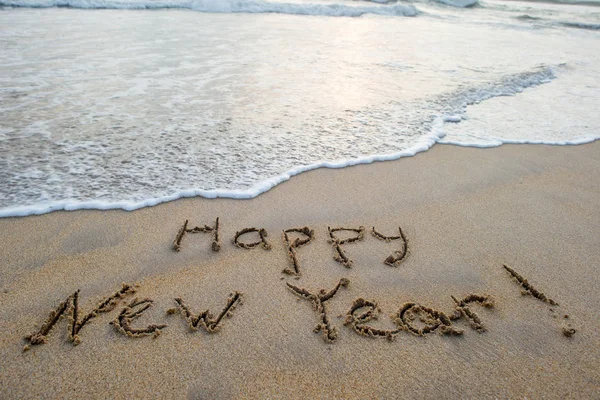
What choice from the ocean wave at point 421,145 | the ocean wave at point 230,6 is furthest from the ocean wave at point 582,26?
the ocean wave at point 421,145

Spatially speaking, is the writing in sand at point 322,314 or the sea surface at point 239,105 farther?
the sea surface at point 239,105

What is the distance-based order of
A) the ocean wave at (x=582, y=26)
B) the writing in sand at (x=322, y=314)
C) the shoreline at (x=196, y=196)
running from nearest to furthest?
the writing in sand at (x=322, y=314) → the shoreline at (x=196, y=196) → the ocean wave at (x=582, y=26)

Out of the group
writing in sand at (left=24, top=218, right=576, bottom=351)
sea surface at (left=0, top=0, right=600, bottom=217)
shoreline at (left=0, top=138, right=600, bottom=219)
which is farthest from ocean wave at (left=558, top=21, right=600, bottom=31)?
writing in sand at (left=24, top=218, right=576, bottom=351)

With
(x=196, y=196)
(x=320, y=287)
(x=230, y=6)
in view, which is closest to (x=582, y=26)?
Answer: (x=230, y=6)

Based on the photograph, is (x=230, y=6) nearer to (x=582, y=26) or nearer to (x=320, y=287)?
(x=582, y=26)

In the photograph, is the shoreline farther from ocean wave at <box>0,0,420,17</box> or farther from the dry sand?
ocean wave at <box>0,0,420,17</box>

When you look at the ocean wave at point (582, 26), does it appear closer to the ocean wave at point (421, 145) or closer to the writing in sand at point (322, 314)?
the ocean wave at point (421, 145)

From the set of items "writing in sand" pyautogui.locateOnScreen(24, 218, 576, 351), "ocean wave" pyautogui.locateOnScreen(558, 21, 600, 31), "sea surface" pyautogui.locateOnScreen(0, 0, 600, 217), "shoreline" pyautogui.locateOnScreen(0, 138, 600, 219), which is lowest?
"writing in sand" pyautogui.locateOnScreen(24, 218, 576, 351)
